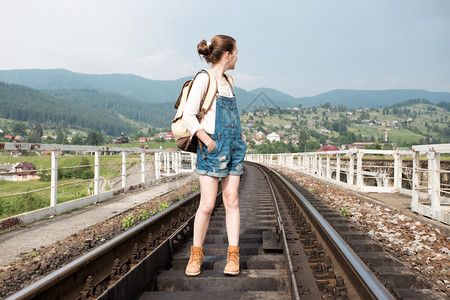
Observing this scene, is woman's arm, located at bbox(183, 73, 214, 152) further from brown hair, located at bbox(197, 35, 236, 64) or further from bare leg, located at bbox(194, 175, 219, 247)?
bare leg, located at bbox(194, 175, 219, 247)

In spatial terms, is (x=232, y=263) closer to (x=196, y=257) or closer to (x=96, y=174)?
(x=196, y=257)

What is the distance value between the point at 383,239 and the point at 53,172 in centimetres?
537

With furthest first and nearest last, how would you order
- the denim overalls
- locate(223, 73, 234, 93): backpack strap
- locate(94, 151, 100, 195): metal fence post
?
1. locate(94, 151, 100, 195): metal fence post
2. locate(223, 73, 234, 93): backpack strap
3. the denim overalls

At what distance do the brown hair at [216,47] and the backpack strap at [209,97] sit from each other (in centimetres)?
16

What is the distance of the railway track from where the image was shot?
2.12 metres

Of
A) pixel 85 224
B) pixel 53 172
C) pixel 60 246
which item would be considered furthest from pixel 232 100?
pixel 53 172

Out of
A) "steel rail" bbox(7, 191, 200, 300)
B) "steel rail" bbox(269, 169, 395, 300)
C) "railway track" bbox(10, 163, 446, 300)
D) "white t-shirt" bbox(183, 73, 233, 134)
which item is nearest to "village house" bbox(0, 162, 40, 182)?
"steel rail" bbox(7, 191, 200, 300)

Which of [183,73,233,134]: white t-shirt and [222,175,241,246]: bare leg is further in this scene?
[222,175,241,246]: bare leg

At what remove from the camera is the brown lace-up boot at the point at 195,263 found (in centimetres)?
265

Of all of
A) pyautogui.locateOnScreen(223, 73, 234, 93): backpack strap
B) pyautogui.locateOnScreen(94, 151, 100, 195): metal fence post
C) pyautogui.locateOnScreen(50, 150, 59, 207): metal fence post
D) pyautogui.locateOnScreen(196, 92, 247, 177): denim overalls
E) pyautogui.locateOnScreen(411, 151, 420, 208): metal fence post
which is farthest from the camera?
pyautogui.locateOnScreen(94, 151, 100, 195): metal fence post

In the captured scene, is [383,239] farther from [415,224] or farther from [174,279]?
[174,279]

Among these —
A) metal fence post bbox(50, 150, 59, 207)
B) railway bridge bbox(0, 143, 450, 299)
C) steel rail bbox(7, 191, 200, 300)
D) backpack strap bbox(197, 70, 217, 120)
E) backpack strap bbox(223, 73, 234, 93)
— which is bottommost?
railway bridge bbox(0, 143, 450, 299)

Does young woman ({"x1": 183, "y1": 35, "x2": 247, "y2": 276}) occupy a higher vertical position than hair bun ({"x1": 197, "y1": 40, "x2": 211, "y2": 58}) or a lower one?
lower

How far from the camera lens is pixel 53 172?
248 inches
